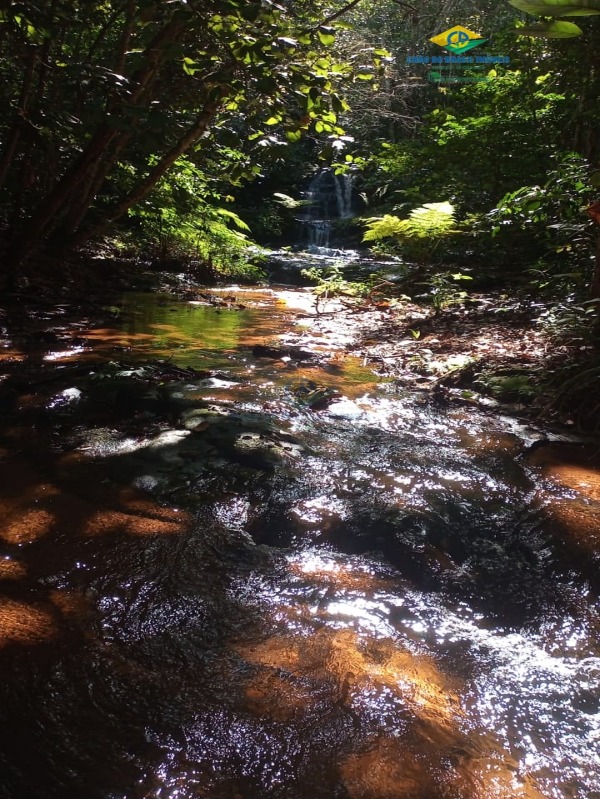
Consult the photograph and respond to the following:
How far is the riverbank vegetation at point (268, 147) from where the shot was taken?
9.21 feet

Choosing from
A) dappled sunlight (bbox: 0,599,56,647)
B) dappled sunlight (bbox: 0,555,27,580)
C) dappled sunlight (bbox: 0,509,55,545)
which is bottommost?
dappled sunlight (bbox: 0,599,56,647)

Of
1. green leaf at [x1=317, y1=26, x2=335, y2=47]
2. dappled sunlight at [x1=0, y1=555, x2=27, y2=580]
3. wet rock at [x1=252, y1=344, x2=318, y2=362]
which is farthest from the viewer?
wet rock at [x1=252, y1=344, x2=318, y2=362]

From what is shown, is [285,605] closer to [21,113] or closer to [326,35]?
[326,35]

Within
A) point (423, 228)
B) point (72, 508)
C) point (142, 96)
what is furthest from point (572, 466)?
point (423, 228)

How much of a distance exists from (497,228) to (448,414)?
257cm

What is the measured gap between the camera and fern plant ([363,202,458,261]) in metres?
7.29

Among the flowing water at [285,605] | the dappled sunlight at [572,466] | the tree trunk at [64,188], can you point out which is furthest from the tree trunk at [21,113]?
the dappled sunlight at [572,466]

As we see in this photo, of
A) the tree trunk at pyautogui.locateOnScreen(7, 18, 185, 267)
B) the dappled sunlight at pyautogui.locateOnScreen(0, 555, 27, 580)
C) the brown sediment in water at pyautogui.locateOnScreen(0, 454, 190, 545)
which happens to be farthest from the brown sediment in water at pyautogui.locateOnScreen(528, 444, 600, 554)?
the tree trunk at pyautogui.locateOnScreen(7, 18, 185, 267)

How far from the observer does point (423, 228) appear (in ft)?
24.1

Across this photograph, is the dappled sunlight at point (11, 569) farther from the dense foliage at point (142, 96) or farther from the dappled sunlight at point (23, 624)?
the dense foliage at point (142, 96)

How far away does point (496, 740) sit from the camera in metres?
1.23

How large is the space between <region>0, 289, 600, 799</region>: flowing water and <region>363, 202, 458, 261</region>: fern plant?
492cm

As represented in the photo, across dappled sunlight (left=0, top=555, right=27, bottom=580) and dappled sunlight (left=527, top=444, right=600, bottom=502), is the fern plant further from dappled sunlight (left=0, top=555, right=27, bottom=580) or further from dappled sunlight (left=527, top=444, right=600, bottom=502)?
dappled sunlight (left=0, top=555, right=27, bottom=580)

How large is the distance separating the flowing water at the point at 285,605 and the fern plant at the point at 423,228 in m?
4.92
